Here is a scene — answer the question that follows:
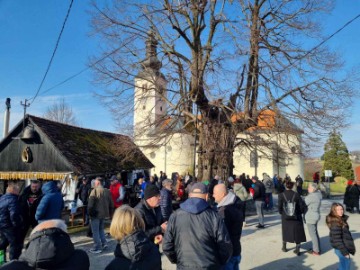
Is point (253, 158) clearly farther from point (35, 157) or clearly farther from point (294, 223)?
point (294, 223)

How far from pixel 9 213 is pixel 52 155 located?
9.86 meters

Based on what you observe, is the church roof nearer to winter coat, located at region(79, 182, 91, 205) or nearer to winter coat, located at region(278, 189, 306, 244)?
winter coat, located at region(79, 182, 91, 205)

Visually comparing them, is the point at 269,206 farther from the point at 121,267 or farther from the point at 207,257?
the point at 121,267

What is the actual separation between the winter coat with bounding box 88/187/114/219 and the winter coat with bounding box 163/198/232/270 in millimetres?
4337

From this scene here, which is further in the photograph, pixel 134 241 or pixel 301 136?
pixel 301 136

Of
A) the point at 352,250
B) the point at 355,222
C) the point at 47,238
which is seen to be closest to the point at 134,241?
the point at 47,238

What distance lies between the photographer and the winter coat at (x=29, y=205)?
22.5 feet

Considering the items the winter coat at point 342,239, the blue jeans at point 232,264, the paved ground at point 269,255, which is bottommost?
the paved ground at point 269,255

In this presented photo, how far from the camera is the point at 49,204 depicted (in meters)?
6.63

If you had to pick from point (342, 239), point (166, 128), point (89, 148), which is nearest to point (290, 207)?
point (342, 239)

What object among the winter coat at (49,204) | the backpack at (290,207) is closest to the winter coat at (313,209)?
the backpack at (290,207)

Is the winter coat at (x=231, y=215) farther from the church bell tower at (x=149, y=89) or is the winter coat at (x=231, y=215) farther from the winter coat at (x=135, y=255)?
the church bell tower at (x=149, y=89)

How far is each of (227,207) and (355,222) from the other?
938 cm

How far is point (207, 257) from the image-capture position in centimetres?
374
